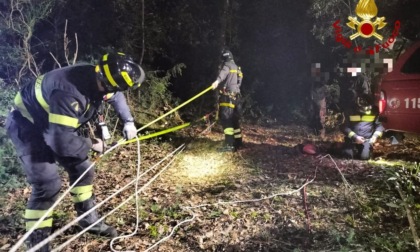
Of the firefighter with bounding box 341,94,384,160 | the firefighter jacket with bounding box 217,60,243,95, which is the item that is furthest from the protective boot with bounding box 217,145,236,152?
the firefighter with bounding box 341,94,384,160

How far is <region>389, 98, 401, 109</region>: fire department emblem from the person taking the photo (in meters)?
5.81

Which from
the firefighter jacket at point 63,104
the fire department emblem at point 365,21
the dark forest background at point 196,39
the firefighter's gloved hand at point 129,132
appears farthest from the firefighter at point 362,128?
the firefighter jacket at point 63,104

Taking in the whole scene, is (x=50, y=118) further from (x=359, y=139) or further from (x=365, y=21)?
(x=365, y=21)

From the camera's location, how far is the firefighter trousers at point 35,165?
3.52m

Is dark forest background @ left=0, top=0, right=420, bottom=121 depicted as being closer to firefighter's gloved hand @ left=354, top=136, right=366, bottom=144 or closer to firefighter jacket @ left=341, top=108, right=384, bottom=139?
firefighter jacket @ left=341, top=108, right=384, bottom=139

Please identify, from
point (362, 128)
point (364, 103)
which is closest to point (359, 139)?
point (362, 128)

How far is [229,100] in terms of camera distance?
7617 mm

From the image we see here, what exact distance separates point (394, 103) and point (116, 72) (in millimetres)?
4948

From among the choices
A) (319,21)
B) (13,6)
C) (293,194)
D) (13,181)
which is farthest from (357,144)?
(13,6)

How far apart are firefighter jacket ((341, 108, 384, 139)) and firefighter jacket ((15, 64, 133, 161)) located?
500 centimetres

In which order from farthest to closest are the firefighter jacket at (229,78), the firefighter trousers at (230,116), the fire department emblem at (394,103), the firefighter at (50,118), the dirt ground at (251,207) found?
the firefighter trousers at (230,116) < the firefighter jacket at (229,78) < the fire department emblem at (394,103) < the dirt ground at (251,207) < the firefighter at (50,118)

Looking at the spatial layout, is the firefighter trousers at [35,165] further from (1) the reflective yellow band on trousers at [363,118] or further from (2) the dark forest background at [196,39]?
(1) the reflective yellow band on trousers at [363,118]

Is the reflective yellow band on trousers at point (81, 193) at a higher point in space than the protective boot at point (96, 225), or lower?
higher

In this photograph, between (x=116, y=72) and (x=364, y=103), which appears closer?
(x=116, y=72)
